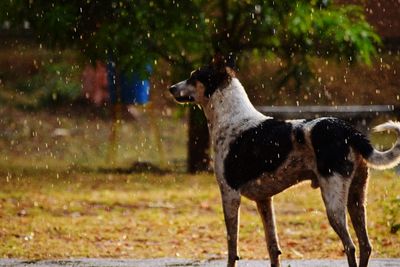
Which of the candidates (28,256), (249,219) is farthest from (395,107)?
(28,256)

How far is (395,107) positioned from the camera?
20.5 meters

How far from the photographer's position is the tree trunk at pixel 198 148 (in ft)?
59.6

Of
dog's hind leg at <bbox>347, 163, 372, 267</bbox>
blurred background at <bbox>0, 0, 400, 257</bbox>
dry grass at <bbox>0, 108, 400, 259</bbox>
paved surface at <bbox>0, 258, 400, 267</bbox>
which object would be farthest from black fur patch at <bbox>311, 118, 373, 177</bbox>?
blurred background at <bbox>0, 0, 400, 257</bbox>

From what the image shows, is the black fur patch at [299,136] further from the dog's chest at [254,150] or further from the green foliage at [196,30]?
the green foliage at [196,30]

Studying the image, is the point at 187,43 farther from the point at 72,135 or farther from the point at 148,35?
the point at 72,135

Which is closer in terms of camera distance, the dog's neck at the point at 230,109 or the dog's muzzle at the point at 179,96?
the dog's neck at the point at 230,109

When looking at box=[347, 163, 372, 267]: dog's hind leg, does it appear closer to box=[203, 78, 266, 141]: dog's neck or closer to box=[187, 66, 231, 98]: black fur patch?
box=[203, 78, 266, 141]: dog's neck

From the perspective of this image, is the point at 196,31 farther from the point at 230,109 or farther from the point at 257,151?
the point at 257,151

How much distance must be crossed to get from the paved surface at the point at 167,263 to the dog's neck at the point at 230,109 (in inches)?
65.3

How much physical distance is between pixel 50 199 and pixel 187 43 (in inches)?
143

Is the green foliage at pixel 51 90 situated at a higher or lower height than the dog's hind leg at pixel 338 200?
higher

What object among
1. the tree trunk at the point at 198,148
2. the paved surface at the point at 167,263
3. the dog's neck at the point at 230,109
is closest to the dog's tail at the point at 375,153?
the dog's neck at the point at 230,109

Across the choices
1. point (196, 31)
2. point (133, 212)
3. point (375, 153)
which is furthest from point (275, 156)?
point (196, 31)

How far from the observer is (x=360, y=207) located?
805 centimetres
